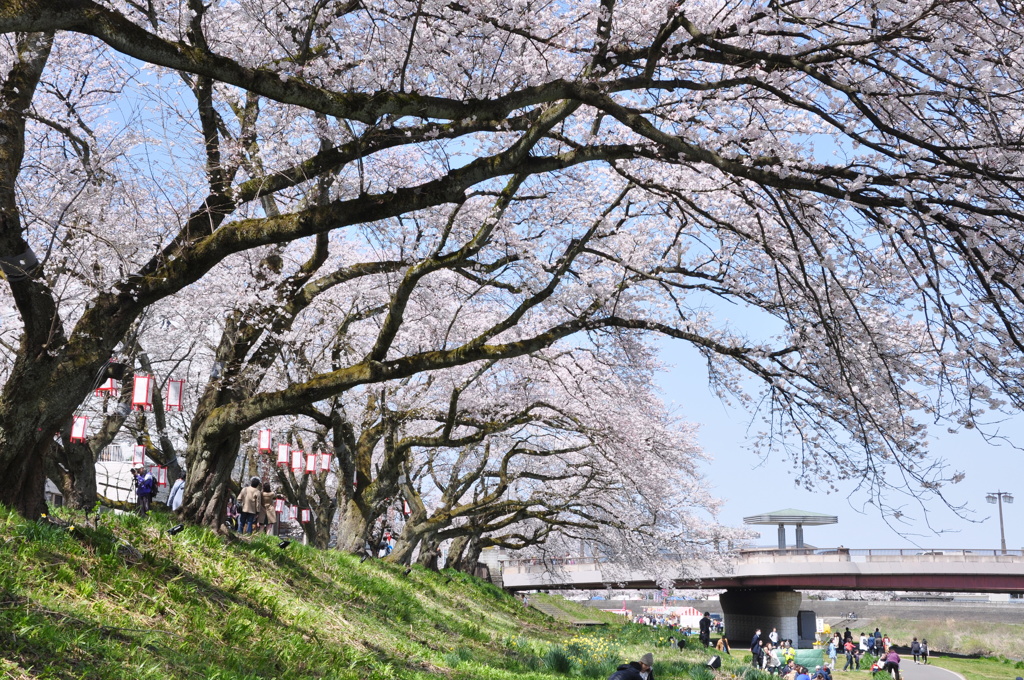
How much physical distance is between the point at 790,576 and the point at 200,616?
1508 inches

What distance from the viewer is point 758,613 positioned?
1845 inches

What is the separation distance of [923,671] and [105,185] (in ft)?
94.9

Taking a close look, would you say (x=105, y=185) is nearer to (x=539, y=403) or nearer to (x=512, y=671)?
(x=512, y=671)

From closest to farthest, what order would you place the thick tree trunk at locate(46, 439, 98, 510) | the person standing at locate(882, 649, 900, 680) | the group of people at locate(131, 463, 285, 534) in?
1. the thick tree trunk at locate(46, 439, 98, 510)
2. the group of people at locate(131, 463, 285, 534)
3. the person standing at locate(882, 649, 900, 680)

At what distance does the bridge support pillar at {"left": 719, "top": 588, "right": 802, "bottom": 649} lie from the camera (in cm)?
4506

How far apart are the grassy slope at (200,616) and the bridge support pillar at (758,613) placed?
35.8m

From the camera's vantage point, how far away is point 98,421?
2531 centimetres

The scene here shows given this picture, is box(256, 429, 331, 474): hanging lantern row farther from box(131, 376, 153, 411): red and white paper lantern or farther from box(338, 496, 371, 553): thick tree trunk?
box(131, 376, 153, 411): red and white paper lantern

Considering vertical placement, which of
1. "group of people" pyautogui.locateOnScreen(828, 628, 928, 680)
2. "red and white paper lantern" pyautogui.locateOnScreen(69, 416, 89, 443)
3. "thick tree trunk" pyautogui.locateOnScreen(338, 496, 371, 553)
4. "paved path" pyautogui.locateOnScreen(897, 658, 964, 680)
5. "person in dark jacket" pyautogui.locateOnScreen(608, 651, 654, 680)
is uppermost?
"red and white paper lantern" pyautogui.locateOnScreen(69, 416, 89, 443)

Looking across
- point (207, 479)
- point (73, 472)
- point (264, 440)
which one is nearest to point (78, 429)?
point (73, 472)

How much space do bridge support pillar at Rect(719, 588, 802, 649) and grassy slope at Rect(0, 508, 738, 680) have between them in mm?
35848

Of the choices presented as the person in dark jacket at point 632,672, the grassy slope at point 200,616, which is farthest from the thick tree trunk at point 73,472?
the person in dark jacket at point 632,672

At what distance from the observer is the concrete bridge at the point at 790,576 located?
114 ft

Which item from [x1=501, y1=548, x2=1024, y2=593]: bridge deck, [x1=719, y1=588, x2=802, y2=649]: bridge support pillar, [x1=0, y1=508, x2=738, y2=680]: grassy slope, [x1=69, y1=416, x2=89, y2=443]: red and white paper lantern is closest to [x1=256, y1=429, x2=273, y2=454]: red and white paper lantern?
[x1=69, y1=416, x2=89, y2=443]: red and white paper lantern
